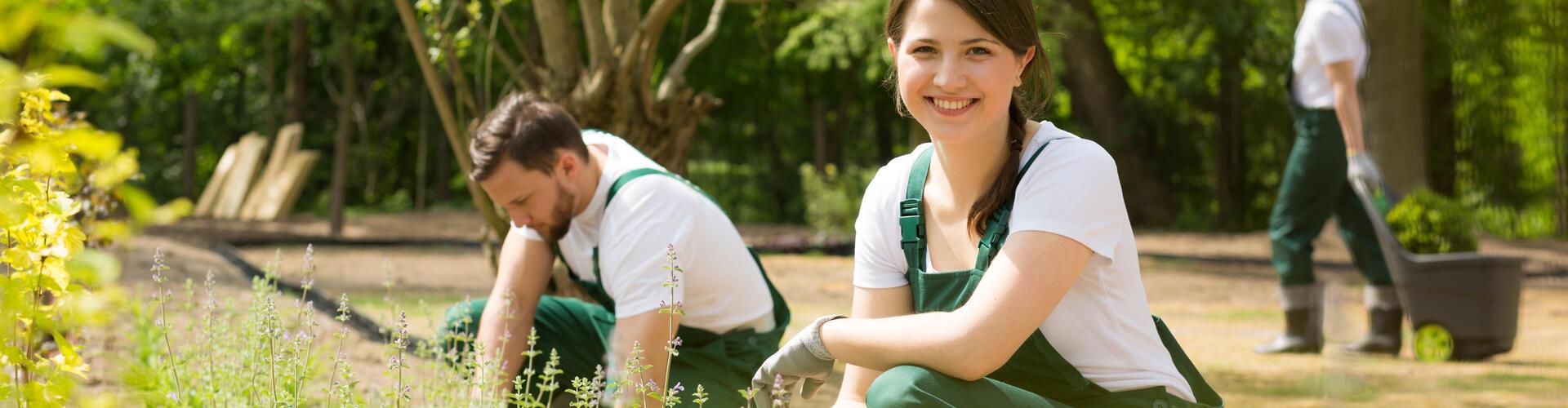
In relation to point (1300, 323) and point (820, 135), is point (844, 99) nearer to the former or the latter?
point (820, 135)

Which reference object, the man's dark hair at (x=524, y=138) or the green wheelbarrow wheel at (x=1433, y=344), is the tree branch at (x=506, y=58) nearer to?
the man's dark hair at (x=524, y=138)

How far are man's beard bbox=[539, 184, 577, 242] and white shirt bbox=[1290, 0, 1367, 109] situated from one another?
11.5 ft

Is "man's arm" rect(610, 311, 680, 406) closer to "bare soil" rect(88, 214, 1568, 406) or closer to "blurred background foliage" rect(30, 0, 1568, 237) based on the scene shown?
"bare soil" rect(88, 214, 1568, 406)

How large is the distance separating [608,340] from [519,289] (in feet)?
1.02

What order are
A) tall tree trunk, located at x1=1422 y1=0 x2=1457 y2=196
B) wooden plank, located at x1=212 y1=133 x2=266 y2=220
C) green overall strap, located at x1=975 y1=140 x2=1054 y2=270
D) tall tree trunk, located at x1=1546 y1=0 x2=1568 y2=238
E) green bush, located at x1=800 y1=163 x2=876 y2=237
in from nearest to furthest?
1. green overall strap, located at x1=975 y1=140 x2=1054 y2=270
2. tall tree trunk, located at x1=1546 y1=0 x2=1568 y2=238
3. green bush, located at x1=800 y1=163 x2=876 y2=237
4. tall tree trunk, located at x1=1422 y1=0 x2=1457 y2=196
5. wooden plank, located at x1=212 y1=133 x2=266 y2=220

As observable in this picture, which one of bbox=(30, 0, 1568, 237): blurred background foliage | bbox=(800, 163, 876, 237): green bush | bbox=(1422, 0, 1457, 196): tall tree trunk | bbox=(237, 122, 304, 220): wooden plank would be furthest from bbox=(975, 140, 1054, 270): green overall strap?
bbox=(237, 122, 304, 220): wooden plank

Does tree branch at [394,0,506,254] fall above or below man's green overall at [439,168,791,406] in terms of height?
above

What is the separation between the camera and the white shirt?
577 cm

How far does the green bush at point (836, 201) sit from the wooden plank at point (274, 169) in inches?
228

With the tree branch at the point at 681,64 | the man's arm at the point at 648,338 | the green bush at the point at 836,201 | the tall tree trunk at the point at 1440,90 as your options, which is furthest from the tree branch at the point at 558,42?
the tall tree trunk at the point at 1440,90

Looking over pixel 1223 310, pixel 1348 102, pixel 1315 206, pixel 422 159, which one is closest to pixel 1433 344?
pixel 1315 206

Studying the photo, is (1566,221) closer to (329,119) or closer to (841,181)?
(841,181)

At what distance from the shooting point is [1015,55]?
240 cm

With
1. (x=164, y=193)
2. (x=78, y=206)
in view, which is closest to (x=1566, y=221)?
(x=78, y=206)
